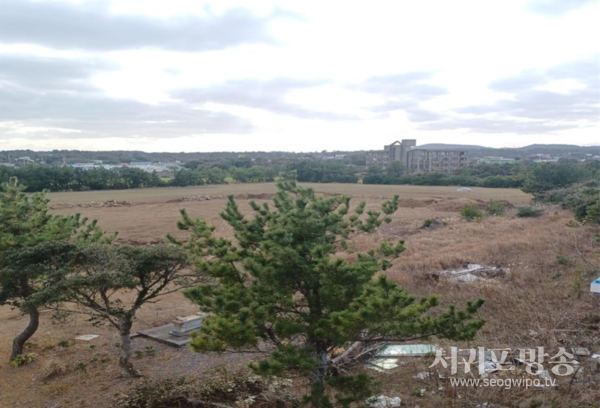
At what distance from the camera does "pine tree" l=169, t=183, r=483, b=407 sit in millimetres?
4805

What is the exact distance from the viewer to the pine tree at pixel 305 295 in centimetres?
480

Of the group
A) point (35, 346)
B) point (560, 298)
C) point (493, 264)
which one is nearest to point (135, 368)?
point (35, 346)

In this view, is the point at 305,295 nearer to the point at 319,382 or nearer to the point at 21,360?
the point at 319,382

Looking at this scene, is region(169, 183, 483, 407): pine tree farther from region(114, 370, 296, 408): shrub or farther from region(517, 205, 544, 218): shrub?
region(517, 205, 544, 218): shrub

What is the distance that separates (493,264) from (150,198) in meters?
41.2

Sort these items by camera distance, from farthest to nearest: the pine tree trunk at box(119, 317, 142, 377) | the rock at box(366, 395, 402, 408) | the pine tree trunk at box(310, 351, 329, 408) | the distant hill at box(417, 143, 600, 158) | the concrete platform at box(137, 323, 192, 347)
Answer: the distant hill at box(417, 143, 600, 158) → the concrete platform at box(137, 323, 192, 347) → the pine tree trunk at box(119, 317, 142, 377) → the rock at box(366, 395, 402, 408) → the pine tree trunk at box(310, 351, 329, 408)

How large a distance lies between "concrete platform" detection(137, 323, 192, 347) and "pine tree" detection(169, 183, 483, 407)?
5264 mm

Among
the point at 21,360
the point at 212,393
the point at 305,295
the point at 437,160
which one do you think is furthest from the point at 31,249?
the point at 437,160

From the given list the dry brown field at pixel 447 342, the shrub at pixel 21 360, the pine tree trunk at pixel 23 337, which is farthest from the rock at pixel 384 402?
the shrub at pixel 21 360

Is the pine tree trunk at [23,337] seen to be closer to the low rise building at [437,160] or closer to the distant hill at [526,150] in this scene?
the low rise building at [437,160]

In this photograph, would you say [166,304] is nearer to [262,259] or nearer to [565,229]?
[262,259]

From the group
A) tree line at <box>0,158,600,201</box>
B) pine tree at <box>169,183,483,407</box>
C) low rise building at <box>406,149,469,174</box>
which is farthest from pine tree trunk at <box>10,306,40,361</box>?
low rise building at <box>406,149,469,174</box>

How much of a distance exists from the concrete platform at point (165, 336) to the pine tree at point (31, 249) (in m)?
2.40

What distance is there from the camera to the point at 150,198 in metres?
49.6
